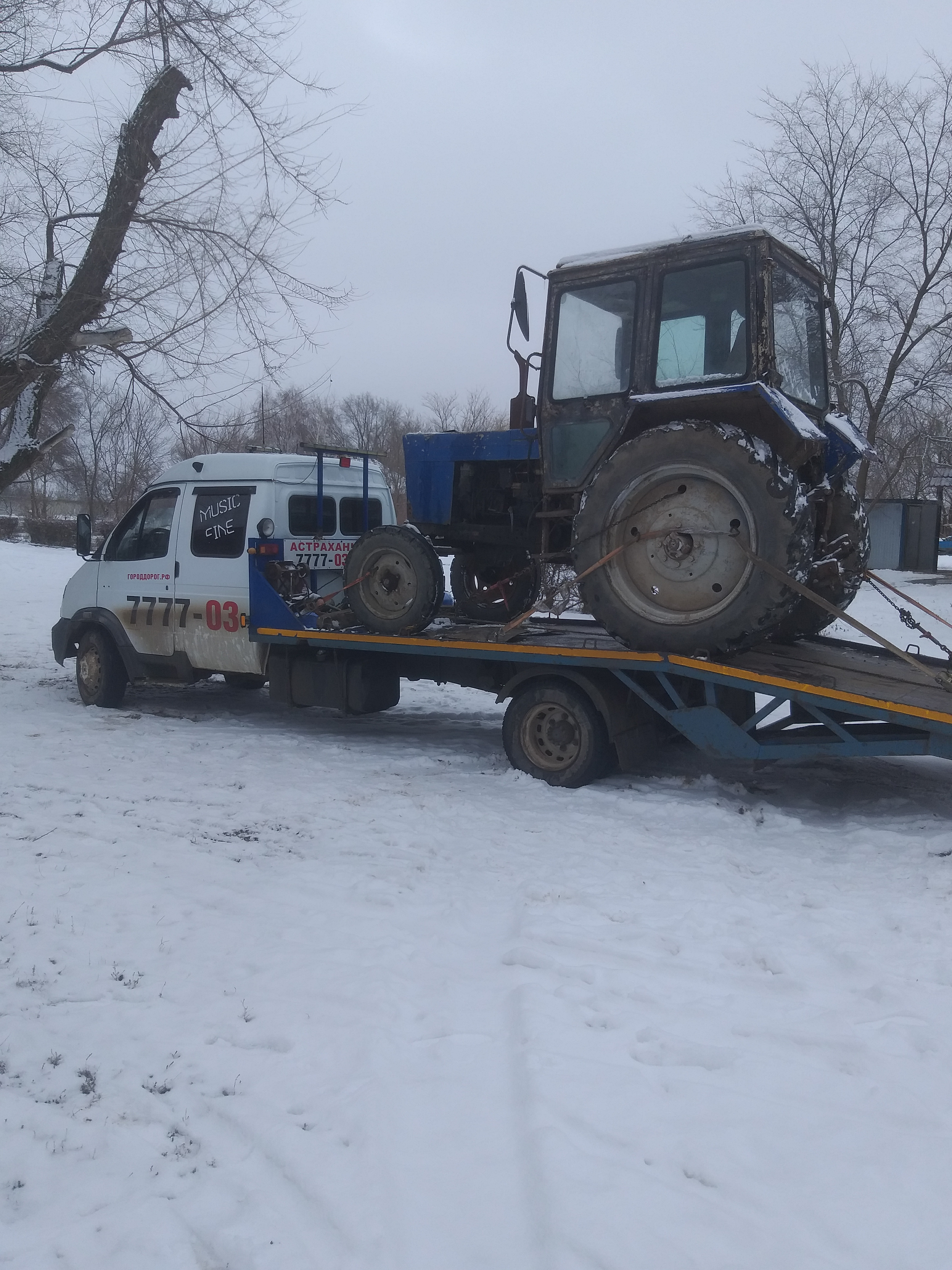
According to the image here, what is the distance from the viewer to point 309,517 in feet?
31.9

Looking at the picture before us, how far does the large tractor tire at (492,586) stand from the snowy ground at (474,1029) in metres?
2.35

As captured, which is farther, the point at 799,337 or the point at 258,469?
the point at 258,469

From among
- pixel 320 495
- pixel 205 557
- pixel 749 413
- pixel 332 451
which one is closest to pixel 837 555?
pixel 749 413

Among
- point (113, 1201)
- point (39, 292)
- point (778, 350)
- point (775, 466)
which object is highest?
point (39, 292)

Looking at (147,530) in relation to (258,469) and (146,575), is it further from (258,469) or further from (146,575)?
(258,469)

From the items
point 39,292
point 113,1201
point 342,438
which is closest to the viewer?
point 113,1201

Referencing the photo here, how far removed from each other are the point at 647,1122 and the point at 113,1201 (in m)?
1.58

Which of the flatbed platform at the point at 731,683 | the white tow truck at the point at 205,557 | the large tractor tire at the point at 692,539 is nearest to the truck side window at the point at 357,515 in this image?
the white tow truck at the point at 205,557

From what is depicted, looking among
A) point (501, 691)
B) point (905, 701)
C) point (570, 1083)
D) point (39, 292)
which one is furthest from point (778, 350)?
Answer: point (39, 292)

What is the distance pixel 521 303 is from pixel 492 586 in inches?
99.5

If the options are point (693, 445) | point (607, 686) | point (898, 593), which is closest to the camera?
point (693, 445)

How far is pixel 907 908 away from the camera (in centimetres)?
496

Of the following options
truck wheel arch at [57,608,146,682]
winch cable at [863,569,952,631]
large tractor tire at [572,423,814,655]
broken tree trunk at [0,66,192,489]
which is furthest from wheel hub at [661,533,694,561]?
broken tree trunk at [0,66,192,489]

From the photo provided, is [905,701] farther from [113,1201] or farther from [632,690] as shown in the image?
[113,1201]
